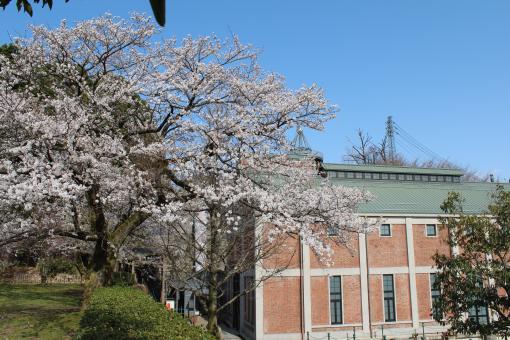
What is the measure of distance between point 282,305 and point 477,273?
18497 mm

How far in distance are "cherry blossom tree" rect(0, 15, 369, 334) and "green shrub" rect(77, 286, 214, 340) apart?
2.25m

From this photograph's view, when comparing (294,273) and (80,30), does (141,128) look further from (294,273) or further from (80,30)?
(294,273)

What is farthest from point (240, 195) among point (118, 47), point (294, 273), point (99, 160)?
point (294, 273)

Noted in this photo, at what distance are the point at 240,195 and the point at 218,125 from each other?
2302 mm

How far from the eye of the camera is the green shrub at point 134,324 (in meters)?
6.67

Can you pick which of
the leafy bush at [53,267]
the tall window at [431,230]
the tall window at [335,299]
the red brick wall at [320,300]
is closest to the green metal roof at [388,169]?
the tall window at [431,230]

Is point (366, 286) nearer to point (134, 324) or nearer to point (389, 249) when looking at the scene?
point (389, 249)

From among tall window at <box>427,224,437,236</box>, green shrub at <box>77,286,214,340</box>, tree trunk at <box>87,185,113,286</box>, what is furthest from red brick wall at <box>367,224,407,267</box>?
green shrub at <box>77,286,214,340</box>

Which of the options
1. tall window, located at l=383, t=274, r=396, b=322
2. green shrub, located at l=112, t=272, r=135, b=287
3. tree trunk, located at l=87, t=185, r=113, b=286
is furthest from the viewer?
tall window, located at l=383, t=274, r=396, b=322

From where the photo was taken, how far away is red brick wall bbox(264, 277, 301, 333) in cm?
2770

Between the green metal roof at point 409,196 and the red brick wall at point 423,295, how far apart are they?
4.39m

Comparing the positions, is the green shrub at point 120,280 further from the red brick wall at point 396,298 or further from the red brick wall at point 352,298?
the red brick wall at point 396,298

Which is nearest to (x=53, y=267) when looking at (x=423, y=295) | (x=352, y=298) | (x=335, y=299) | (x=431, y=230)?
(x=335, y=299)

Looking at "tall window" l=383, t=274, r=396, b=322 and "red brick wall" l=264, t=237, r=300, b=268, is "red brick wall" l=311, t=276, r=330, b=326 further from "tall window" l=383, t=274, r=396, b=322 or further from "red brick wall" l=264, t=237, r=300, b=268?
"tall window" l=383, t=274, r=396, b=322
